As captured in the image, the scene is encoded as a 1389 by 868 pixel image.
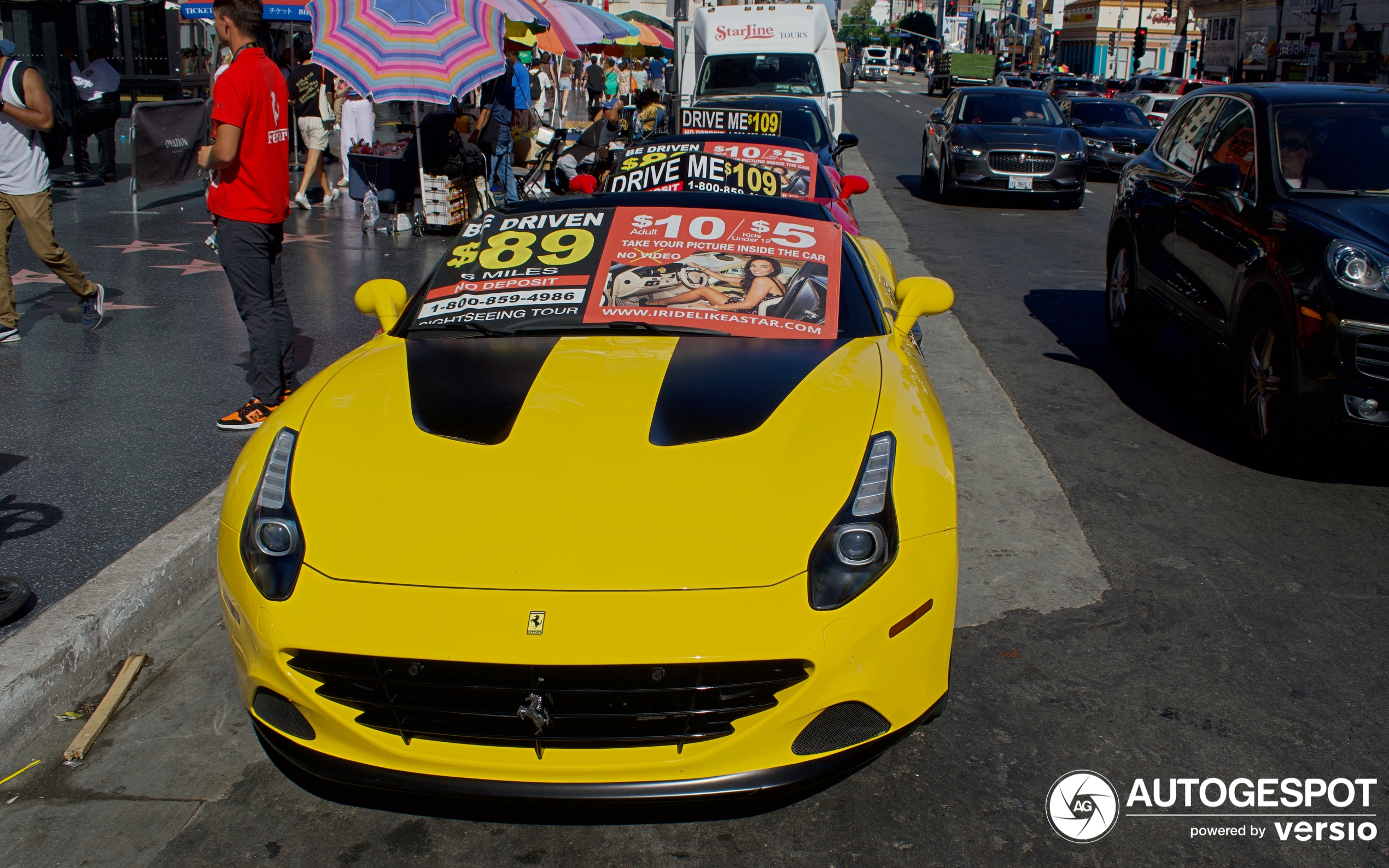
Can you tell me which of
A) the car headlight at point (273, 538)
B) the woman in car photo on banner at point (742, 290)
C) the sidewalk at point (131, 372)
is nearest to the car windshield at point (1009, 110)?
the sidewalk at point (131, 372)

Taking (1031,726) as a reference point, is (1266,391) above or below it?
above

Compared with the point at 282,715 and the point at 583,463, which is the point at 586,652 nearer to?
the point at 583,463

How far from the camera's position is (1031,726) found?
321 cm

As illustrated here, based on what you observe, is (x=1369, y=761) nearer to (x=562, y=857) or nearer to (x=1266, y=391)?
(x=562, y=857)

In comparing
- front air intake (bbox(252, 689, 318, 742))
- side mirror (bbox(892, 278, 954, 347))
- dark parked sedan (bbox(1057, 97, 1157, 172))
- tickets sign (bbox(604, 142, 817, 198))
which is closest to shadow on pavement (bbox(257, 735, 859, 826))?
front air intake (bbox(252, 689, 318, 742))

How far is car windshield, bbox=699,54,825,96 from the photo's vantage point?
60.2 ft

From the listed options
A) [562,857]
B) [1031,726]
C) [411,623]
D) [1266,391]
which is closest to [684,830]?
[562,857]

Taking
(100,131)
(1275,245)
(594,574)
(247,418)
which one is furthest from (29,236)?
(100,131)

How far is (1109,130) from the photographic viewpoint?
68.3ft

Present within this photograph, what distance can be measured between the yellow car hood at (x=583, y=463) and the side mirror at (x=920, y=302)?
0.45 meters

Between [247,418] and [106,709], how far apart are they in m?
2.47

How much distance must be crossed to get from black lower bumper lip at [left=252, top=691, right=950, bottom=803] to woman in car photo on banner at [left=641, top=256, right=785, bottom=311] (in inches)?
68.0

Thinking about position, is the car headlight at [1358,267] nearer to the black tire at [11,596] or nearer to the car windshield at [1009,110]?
the black tire at [11,596]

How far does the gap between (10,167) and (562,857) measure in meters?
6.30
